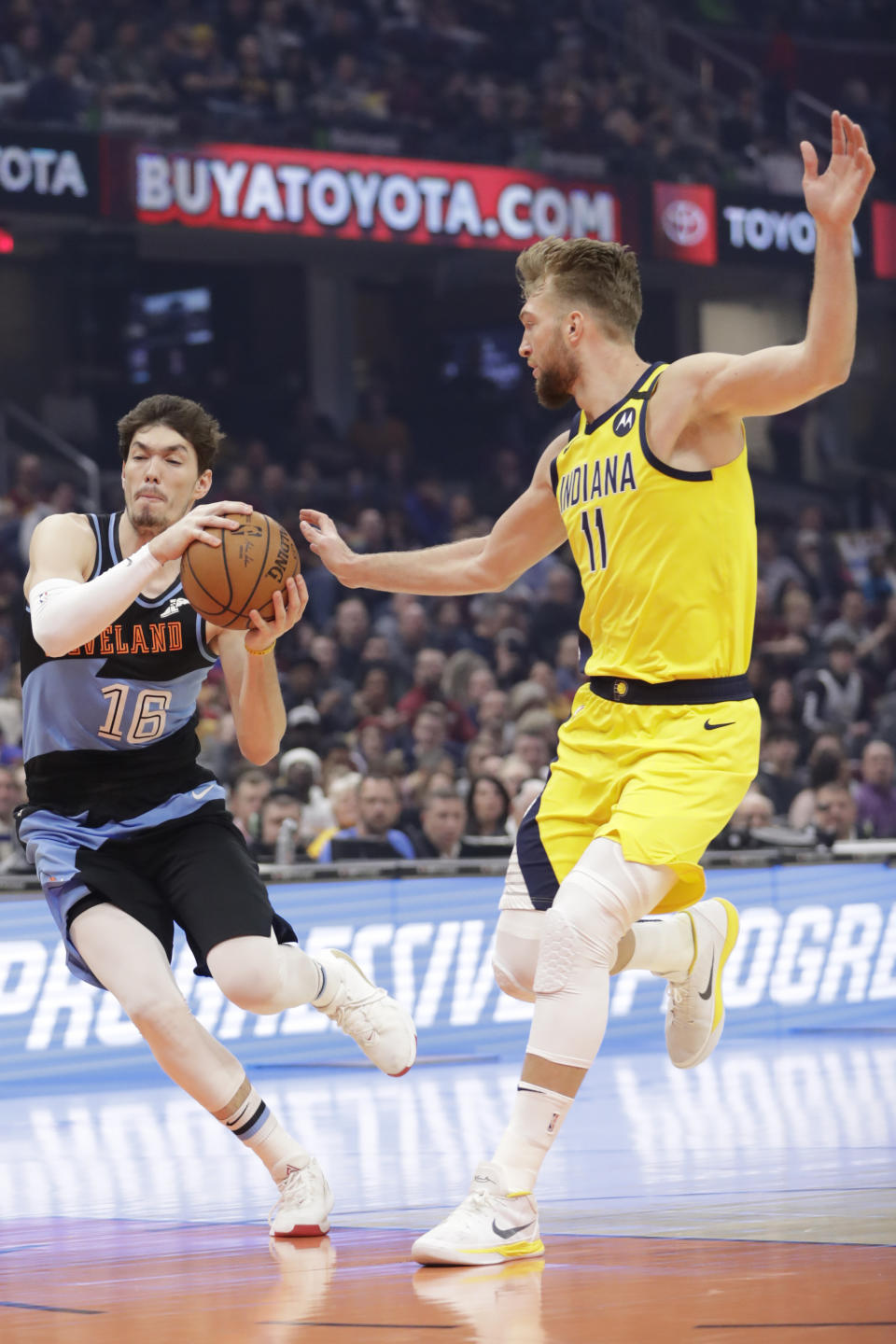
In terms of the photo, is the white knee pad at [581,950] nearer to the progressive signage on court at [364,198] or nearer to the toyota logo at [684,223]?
→ the progressive signage on court at [364,198]

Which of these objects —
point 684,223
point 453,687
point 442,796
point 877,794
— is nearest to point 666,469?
point 442,796

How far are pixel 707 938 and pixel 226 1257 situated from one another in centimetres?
161

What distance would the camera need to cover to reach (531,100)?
21.5 m

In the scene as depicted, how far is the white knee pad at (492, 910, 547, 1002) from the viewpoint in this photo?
475 cm

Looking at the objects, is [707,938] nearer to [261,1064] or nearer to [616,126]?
[261,1064]

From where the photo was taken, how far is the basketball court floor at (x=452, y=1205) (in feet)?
11.9

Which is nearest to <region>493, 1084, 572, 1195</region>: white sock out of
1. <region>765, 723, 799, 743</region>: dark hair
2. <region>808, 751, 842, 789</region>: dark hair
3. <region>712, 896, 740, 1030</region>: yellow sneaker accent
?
<region>712, 896, 740, 1030</region>: yellow sneaker accent

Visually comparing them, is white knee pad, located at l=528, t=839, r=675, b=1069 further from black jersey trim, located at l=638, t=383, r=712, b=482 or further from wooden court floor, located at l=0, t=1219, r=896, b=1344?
black jersey trim, located at l=638, t=383, r=712, b=482

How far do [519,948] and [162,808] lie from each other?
110 centimetres

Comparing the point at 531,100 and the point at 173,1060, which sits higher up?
the point at 531,100

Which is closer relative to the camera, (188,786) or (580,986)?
(580,986)

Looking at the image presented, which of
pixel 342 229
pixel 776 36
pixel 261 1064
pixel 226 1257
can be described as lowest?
pixel 261 1064

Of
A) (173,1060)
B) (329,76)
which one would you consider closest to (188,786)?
(173,1060)

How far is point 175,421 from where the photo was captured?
5234 mm
